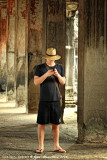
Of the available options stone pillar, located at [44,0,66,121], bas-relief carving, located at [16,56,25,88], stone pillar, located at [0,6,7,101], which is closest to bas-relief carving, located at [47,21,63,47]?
stone pillar, located at [44,0,66,121]

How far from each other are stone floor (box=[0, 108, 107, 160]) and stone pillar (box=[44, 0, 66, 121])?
2342 mm

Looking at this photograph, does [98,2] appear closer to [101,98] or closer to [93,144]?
[101,98]

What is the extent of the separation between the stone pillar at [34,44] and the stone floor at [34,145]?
117 inches

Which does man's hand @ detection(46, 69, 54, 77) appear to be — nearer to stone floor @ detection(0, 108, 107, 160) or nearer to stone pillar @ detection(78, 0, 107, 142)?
stone pillar @ detection(78, 0, 107, 142)

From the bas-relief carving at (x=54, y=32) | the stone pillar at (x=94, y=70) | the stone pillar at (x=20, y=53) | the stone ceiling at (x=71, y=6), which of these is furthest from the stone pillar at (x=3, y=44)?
the stone pillar at (x=94, y=70)

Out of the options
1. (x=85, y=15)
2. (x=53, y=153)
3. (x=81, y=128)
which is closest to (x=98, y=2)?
(x=85, y=15)

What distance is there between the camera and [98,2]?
709cm

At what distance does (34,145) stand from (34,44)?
21.9 ft

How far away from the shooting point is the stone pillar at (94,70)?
279 inches

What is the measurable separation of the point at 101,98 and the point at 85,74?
1.91 feet

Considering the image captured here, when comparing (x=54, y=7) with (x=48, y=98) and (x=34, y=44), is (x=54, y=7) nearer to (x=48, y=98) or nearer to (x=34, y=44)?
(x=34, y=44)

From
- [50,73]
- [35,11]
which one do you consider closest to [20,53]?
[35,11]

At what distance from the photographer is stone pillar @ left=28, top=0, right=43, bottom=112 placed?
42.8 feet

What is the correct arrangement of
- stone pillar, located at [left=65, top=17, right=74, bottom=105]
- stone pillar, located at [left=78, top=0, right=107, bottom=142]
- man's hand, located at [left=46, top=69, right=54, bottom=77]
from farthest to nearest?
stone pillar, located at [left=65, top=17, right=74, bottom=105], stone pillar, located at [left=78, top=0, right=107, bottom=142], man's hand, located at [left=46, top=69, right=54, bottom=77]
